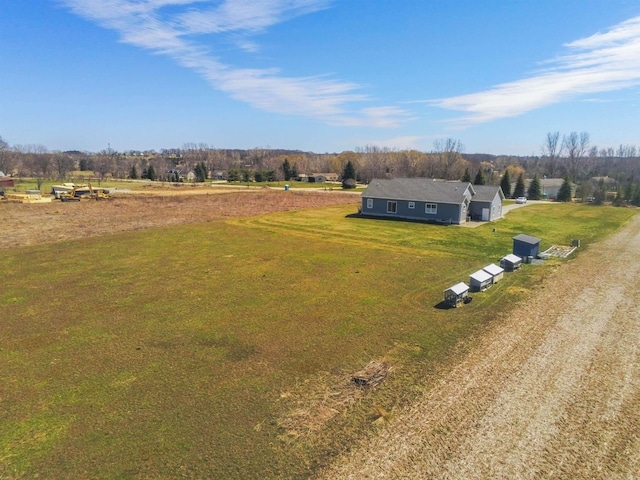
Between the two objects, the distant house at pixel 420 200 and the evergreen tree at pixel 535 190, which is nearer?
the distant house at pixel 420 200

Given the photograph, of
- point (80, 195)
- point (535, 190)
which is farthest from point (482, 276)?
point (535, 190)

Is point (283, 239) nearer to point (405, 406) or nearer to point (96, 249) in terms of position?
point (96, 249)

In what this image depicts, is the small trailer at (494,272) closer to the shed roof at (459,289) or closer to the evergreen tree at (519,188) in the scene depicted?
the shed roof at (459,289)

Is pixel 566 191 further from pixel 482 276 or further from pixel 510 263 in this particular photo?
pixel 482 276

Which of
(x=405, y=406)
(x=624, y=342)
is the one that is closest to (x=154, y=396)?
(x=405, y=406)

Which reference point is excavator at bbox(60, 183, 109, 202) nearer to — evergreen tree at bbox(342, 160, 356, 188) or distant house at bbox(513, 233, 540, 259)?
evergreen tree at bbox(342, 160, 356, 188)

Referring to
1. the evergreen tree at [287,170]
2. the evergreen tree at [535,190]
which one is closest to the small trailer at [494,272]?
the evergreen tree at [535,190]
